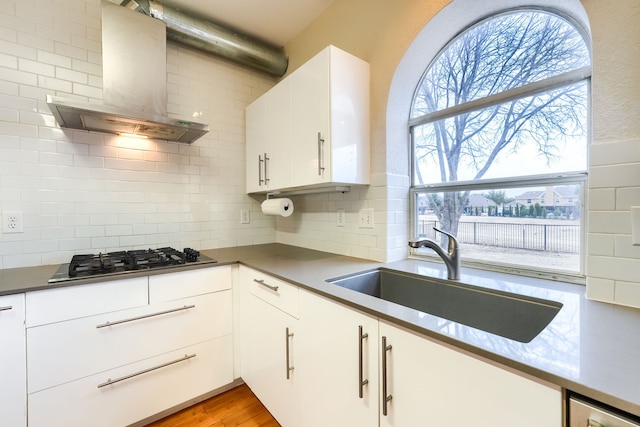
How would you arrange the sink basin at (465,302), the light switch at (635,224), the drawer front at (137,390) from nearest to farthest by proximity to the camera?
the light switch at (635,224) < the sink basin at (465,302) < the drawer front at (137,390)

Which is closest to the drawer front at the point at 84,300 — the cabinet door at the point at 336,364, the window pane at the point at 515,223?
the cabinet door at the point at 336,364

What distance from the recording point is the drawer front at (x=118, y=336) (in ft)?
4.01

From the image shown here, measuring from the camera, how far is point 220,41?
202 centimetres

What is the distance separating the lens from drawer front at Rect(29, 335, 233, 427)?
1.25 metres

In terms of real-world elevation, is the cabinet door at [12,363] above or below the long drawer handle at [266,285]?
below

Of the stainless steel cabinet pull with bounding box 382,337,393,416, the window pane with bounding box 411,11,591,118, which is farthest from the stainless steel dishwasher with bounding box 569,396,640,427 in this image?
the window pane with bounding box 411,11,591,118

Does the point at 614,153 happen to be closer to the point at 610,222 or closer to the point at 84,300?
the point at 610,222

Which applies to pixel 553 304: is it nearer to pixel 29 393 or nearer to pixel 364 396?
pixel 364 396

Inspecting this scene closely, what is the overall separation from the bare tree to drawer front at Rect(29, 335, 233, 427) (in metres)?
1.63

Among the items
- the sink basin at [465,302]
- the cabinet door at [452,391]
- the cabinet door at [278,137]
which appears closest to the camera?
the cabinet door at [452,391]

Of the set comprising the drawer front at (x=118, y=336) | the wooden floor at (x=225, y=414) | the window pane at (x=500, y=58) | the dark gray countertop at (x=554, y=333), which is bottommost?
the wooden floor at (x=225, y=414)

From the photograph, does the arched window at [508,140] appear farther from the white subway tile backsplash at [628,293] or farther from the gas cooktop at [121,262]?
Answer: the gas cooktop at [121,262]

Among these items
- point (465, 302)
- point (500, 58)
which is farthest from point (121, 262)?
point (500, 58)

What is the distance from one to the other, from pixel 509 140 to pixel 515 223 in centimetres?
42
